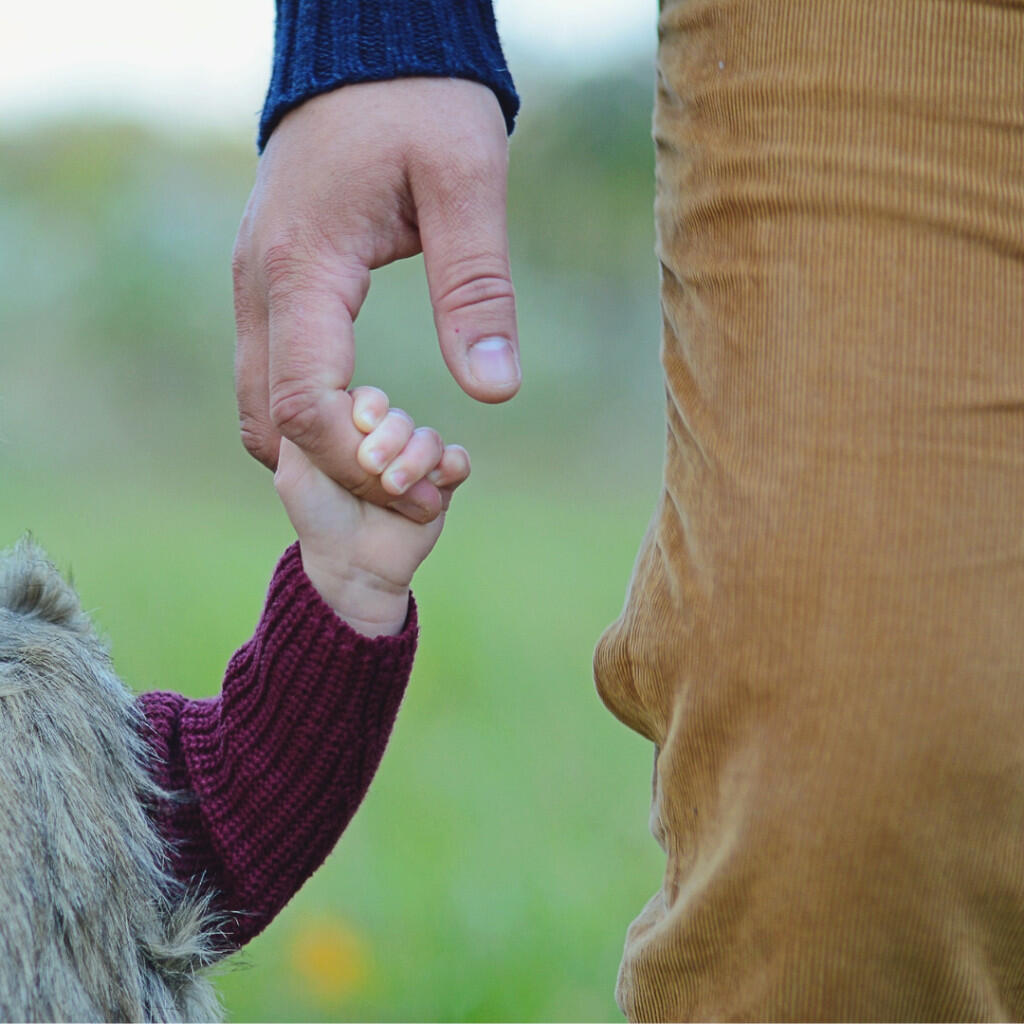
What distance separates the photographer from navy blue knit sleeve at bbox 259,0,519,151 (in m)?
1.05

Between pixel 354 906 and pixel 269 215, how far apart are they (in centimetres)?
130

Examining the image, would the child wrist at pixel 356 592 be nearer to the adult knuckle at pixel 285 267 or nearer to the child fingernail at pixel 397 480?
the child fingernail at pixel 397 480

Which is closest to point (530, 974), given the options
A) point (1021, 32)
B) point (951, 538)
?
point (951, 538)

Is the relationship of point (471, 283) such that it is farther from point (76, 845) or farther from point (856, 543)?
point (76, 845)

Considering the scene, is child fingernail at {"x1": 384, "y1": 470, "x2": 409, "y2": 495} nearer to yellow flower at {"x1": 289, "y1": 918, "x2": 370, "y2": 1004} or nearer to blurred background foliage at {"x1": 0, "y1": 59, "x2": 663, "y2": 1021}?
blurred background foliage at {"x1": 0, "y1": 59, "x2": 663, "y2": 1021}

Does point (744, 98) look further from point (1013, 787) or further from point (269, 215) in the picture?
point (1013, 787)

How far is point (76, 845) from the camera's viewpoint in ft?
3.13

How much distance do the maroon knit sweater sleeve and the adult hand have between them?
0.61ft

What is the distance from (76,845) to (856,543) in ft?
1.96

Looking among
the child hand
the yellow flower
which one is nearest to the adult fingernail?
the child hand

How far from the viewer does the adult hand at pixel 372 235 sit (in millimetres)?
1021

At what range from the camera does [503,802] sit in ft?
7.78

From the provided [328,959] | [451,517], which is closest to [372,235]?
[328,959]

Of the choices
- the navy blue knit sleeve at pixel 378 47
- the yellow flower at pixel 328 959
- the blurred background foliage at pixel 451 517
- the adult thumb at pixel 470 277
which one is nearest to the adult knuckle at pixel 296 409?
the adult thumb at pixel 470 277
